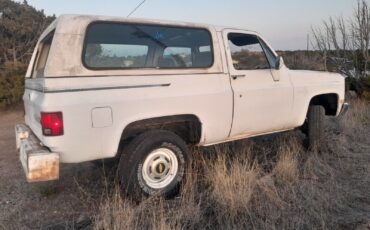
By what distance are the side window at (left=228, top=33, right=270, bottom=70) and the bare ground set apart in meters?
1.37

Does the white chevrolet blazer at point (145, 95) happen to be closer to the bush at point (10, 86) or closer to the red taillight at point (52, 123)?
the red taillight at point (52, 123)

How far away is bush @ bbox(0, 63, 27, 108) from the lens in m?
12.3

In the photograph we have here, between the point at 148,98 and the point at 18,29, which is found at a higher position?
the point at 18,29

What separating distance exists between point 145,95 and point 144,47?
1.98ft

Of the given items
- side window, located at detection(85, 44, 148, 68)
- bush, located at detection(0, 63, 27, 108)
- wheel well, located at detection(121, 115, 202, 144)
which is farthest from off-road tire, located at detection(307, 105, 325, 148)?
bush, located at detection(0, 63, 27, 108)

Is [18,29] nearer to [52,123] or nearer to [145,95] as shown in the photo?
[145,95]

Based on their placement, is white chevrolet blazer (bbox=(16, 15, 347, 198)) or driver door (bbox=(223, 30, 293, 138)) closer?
white chevrolet blazer (bbox=(16, 15, 347, 198))

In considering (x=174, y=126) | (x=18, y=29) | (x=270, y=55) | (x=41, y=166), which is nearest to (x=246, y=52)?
(x=270, y=55)

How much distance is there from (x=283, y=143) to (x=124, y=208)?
3468 millimetres

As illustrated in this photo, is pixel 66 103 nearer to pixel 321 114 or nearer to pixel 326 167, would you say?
pixel 326 167

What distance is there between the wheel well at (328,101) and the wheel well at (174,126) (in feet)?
8.34

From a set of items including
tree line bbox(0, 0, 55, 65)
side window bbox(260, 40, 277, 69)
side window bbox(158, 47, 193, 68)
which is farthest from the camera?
tree line bbox(0, 0, 55, 65)

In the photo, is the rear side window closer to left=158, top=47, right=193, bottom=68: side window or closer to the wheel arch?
left=158, top=47, right=193, bottom=68: side window

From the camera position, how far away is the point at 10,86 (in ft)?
41.0
